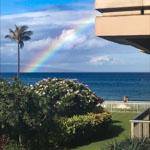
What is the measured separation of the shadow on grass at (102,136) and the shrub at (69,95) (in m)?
1.22

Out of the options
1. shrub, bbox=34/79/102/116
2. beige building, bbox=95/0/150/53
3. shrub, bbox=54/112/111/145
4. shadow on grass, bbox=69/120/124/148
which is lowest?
shadow on grass, bbox=69/120/124/148

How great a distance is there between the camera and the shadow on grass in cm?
1929

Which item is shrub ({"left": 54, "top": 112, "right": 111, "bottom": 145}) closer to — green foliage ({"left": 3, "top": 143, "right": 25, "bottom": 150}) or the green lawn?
the green lawn

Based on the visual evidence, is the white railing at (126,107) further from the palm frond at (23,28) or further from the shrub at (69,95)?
the palm frond at (23,28)

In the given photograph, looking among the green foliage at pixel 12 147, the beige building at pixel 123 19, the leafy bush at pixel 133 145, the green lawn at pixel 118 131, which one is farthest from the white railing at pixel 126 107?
the beige building at pixel 123 19

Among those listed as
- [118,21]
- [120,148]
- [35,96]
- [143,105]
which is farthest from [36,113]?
[143,105]

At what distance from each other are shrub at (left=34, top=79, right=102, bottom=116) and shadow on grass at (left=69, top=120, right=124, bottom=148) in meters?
1.22

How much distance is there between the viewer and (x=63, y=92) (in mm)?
21547

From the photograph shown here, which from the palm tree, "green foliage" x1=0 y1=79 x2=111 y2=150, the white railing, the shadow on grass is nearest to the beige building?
Result: "green foliage" x1=0 y1=79 x2=111 y2=150

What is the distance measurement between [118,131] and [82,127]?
3175 mm

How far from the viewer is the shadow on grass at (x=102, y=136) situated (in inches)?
759

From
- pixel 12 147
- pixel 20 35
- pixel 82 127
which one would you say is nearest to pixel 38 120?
pixel 12 147

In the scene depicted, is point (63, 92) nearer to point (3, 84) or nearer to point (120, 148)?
point (3, 84)

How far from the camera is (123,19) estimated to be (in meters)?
9.60
